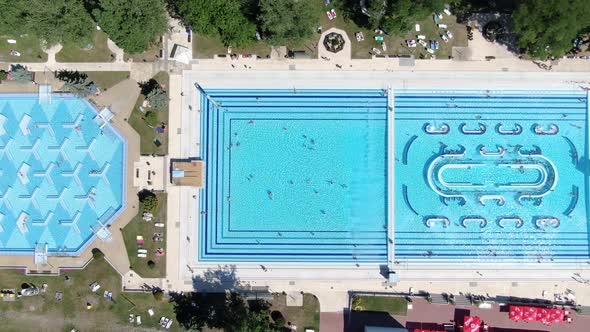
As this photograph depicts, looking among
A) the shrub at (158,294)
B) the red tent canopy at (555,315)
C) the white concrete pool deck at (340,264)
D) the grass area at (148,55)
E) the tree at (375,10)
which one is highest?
the tree at (375,10)

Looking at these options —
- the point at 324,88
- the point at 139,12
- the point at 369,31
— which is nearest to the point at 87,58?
the point at 139,12

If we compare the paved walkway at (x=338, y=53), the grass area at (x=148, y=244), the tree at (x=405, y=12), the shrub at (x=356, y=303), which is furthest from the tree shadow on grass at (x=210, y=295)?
the tree at (x=405, y=12)

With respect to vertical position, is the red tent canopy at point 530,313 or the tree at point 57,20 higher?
the tree at point 57,20

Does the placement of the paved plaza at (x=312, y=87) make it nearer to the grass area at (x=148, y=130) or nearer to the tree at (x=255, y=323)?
the grass area at (x=148, y=130)

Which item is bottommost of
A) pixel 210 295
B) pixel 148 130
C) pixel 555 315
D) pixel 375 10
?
pixel 555 315

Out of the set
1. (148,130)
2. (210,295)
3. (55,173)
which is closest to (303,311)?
(210,295)

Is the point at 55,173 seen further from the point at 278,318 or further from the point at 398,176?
the point at 398,176

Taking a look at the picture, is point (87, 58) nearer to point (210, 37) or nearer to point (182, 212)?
point (210, 37)
